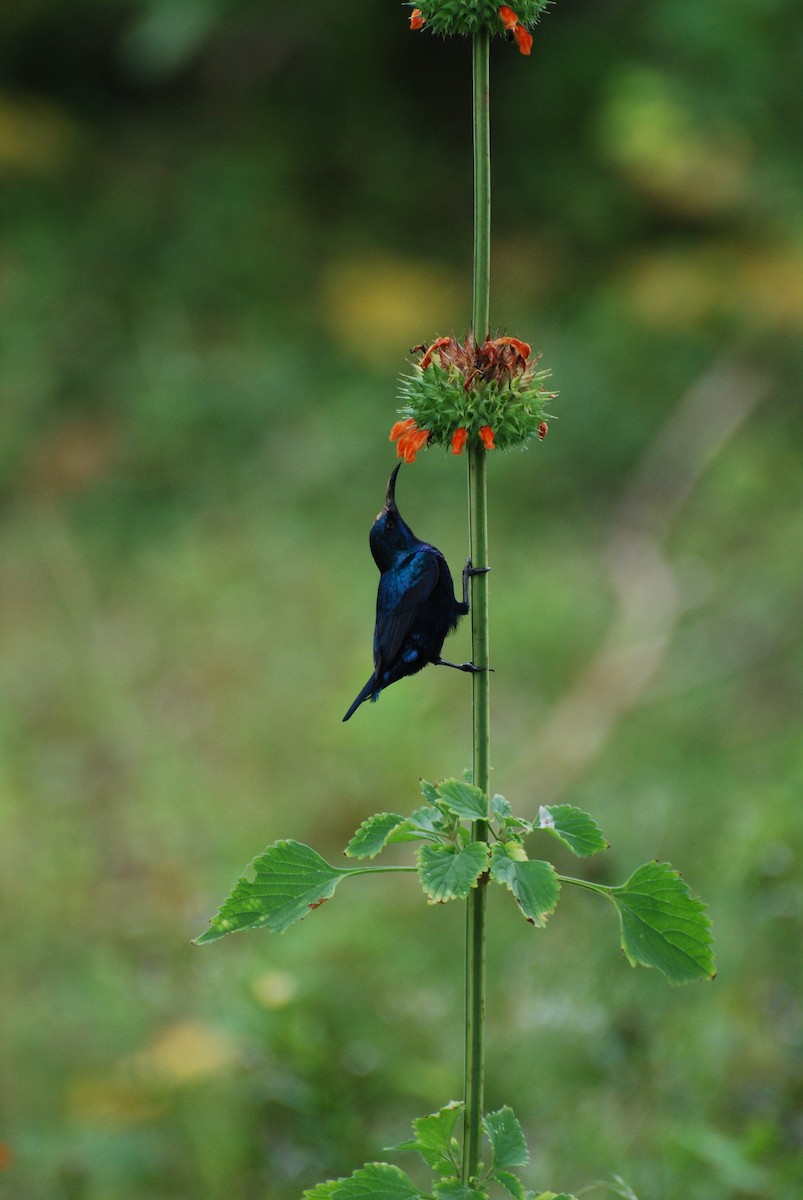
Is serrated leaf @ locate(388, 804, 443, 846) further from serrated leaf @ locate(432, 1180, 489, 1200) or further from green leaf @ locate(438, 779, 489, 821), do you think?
serrated leaf @ locate(432, 1180, 489, 1200)

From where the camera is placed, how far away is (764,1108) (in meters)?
2.04

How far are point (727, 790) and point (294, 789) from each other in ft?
4.34

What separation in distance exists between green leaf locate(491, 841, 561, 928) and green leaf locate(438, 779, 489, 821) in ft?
0.15

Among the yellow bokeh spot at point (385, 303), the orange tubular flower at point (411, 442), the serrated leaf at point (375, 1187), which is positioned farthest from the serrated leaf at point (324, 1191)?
the yellow bokeh spot at point (385, 303)

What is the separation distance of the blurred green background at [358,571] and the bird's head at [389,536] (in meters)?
1.03

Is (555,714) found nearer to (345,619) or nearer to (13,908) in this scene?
(345,619)

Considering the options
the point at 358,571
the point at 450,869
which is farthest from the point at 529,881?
the point at 358,571

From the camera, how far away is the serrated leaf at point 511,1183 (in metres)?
0.99

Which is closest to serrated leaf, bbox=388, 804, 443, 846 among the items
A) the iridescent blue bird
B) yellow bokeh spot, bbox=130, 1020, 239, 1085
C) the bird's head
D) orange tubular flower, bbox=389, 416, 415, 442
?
the iridescent blue bird

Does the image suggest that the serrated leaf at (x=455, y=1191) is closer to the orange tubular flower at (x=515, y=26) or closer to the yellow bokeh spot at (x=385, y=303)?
the orange tubular flower at (x=515, y=26)

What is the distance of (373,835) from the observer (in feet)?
3.33

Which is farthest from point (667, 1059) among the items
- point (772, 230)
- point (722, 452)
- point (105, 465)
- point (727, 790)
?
point (772, 230)

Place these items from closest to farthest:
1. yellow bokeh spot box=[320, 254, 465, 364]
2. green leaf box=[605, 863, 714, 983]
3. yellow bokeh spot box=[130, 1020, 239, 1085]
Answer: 1. green leaf box=[605, 863, 714, 983]
2. yellow bokeh spot box=[130, 1020, 239, 1085]
3. yellow bokeh spot box=[320, 254, 465, 364]

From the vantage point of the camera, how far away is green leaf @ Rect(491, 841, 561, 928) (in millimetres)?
925
